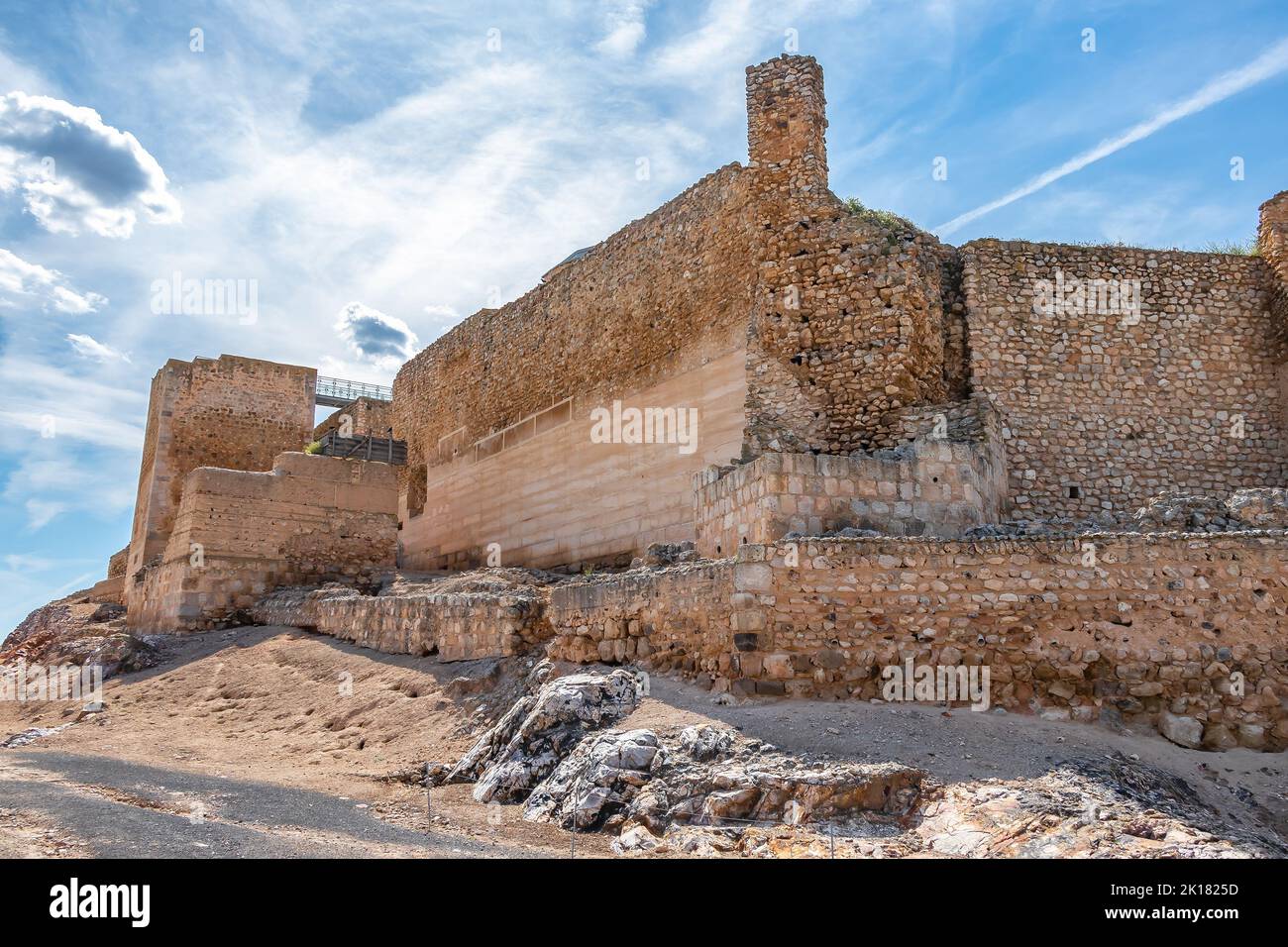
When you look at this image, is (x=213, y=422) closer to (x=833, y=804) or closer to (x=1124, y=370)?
(x=1124, y=370)

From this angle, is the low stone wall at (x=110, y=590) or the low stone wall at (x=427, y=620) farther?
the low stone wall at (x=110, y=590)

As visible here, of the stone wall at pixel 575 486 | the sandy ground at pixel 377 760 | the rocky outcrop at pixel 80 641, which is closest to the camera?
the sandy ground at pixel 377 760

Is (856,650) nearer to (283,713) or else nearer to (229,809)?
(229,809)

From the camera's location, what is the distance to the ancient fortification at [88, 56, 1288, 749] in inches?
281

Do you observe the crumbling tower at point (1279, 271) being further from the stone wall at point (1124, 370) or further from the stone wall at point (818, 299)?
the stone wall at point (818, 299)

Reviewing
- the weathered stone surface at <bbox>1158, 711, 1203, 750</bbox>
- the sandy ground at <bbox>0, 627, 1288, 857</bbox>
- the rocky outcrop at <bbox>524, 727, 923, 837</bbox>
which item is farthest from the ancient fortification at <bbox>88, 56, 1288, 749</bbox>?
the rocky outcrop at <bbox>524, 727, 923, 837</bbox>

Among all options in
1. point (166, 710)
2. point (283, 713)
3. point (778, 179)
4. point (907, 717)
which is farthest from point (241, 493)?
point (907, 717)

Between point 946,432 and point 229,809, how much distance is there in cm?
762

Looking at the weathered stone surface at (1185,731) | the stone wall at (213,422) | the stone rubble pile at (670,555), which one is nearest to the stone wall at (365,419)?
the stone wall at (213,422)

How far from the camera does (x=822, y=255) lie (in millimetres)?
11750

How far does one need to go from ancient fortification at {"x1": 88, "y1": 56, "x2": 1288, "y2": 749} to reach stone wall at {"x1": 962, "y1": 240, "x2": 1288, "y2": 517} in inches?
1.3

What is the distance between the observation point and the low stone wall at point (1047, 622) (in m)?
6.96

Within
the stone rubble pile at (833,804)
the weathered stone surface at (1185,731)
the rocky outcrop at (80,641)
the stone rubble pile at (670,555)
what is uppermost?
the stone rubble pile at (670,555)

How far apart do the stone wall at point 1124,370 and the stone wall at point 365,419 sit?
660 inches
